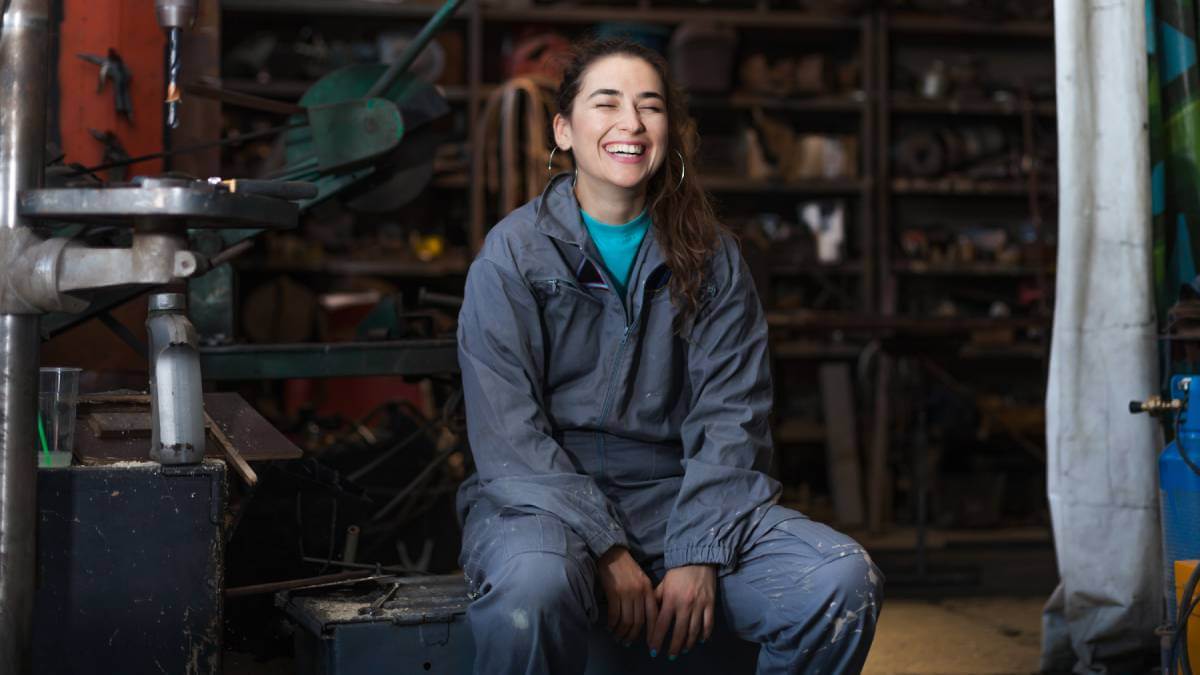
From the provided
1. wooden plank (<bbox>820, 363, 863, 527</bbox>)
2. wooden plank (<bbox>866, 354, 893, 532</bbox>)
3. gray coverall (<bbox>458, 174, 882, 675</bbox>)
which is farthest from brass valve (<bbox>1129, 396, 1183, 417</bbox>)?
wooden plank (<bbox>820, 363, 863, 527</bbox>)

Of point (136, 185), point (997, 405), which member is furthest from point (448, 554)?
point (997, 405)

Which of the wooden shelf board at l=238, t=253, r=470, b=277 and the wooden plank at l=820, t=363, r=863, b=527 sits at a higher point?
the wooden shelf board at l=238, t=253, r=470, b=277

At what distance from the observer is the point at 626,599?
6.24 feet

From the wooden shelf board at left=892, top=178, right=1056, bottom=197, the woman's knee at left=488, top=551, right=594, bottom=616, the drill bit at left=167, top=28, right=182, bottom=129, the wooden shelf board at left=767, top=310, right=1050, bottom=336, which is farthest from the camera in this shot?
the wooden shelf board at left=892, top=178, right=1056, bottom=197

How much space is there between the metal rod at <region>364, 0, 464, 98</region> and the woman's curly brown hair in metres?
0.43

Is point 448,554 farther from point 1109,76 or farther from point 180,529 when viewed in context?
point 1109,76

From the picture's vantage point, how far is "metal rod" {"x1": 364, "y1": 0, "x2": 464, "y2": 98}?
8.65 ft

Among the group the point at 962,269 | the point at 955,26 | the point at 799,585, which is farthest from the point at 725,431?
the point at 955,26

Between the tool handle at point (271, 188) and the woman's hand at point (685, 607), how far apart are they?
0.74 meters

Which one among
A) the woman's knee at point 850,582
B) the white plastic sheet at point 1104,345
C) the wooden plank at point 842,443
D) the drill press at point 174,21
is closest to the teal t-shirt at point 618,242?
the woman's knee at point 850,582

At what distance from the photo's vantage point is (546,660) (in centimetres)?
177

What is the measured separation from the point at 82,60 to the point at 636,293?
147 centimetres

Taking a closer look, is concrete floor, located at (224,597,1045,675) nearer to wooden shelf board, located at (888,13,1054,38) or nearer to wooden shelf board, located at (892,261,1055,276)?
wooden shelf board, located at (892,261,1055,276)

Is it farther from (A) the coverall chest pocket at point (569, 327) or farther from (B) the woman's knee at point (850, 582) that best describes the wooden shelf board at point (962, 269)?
(B) the woman's knee at point (850, 582)
